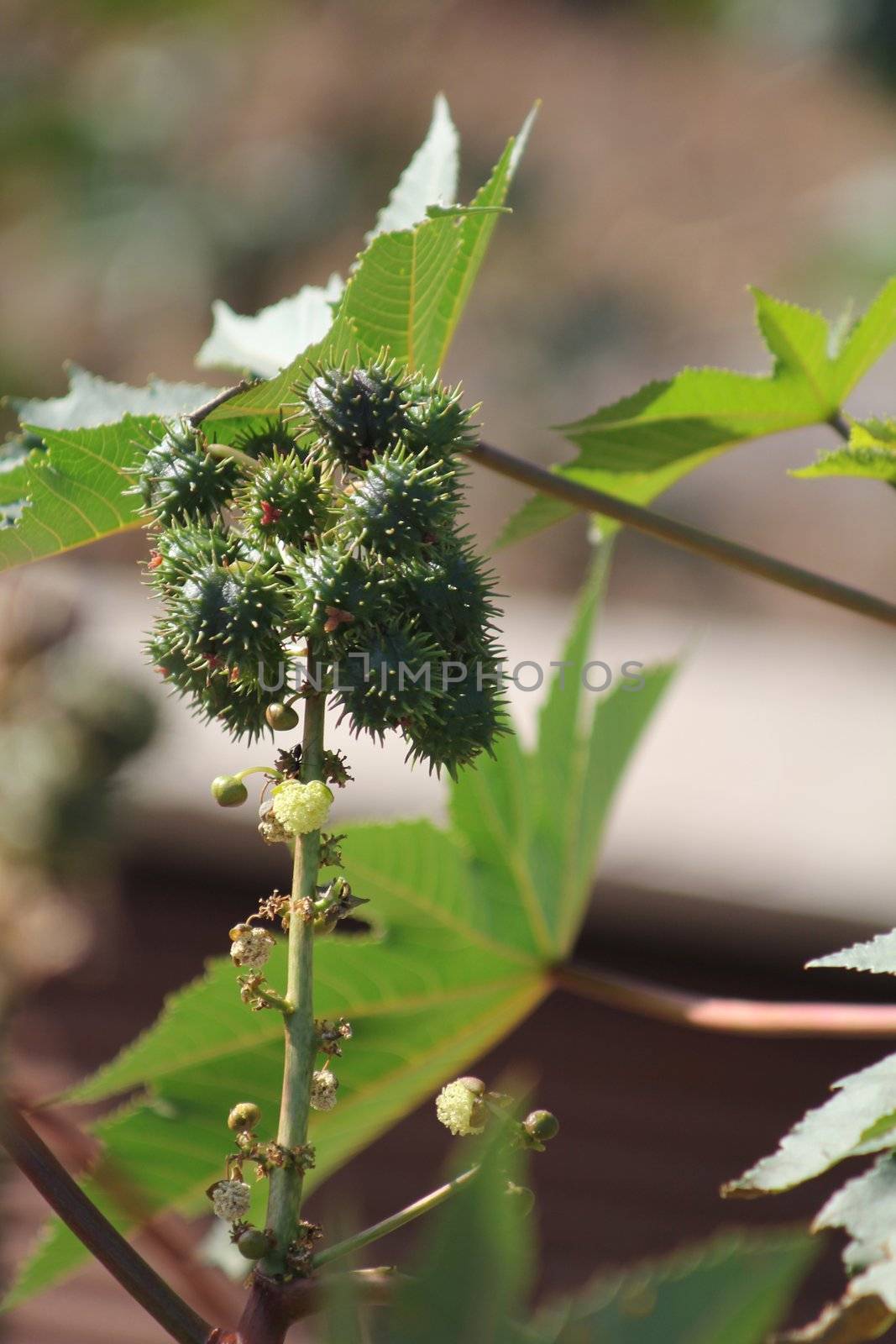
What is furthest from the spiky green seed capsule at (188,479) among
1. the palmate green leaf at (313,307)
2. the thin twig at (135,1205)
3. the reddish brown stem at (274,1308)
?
the thin twig at (135,1205)

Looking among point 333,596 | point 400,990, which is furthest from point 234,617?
point 400,990

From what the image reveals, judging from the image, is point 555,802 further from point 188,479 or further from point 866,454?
point 188,479

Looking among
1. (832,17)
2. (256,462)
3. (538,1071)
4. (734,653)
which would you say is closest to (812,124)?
(832,17)

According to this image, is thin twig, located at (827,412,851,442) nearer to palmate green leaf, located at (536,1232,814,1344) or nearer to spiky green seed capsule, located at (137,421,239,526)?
spiky green seed capsule, located at (137,421,239,526)

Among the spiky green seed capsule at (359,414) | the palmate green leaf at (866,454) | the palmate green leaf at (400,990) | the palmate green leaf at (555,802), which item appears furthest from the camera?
the palmate green leaf at (555,802)

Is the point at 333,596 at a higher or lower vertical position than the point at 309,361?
lower

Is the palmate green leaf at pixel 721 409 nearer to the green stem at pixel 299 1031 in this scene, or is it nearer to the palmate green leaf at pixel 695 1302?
the green stem at pixel 299 1031

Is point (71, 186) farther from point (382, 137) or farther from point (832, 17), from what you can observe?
point (832, 17)
